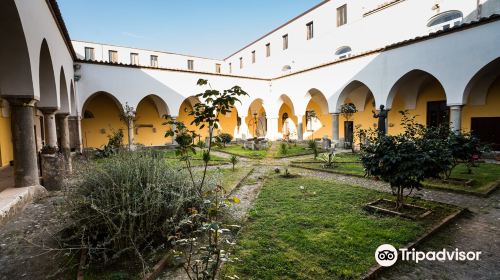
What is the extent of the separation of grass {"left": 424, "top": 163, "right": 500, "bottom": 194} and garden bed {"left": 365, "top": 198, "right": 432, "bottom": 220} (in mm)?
2145

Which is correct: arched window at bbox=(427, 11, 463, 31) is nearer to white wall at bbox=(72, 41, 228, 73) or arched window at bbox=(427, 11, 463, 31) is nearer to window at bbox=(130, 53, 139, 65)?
white wall at bbox=(72, 41, 228, 73)

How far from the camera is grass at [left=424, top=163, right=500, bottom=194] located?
6.51m

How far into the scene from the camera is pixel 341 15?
19828 millimetres

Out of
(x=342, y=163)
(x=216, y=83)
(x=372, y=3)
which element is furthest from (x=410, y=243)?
(x=372, y=3)

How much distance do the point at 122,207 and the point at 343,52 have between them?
20.3 meters

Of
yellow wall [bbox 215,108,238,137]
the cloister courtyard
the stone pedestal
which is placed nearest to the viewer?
the cloister courtyard

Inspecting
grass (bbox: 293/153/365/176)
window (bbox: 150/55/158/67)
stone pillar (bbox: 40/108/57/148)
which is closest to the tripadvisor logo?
grass (bbox: 293/153/365/176)

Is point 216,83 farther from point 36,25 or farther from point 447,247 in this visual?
point 447,247

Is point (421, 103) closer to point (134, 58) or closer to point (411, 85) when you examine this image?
point (411, 85)

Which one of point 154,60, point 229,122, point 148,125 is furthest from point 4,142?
point 154,60

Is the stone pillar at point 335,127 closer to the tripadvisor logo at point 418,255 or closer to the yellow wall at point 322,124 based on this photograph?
the yellow wall at point 322,124

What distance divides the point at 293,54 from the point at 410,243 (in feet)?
73.5

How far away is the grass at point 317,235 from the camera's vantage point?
325 centimetres

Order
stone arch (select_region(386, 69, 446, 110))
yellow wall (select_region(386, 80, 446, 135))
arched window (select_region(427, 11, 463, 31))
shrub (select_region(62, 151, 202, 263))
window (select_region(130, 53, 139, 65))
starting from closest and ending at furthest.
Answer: shrub (select_region(62, 151, 202, 263)), stone arch (select_region(386, 69, 446, 110)), yellow wall (select_region(386, 80, 446, 135)), arched window (select_region(427, 11, 463, 31)), window (select_region(130, 53, 139, 65))
